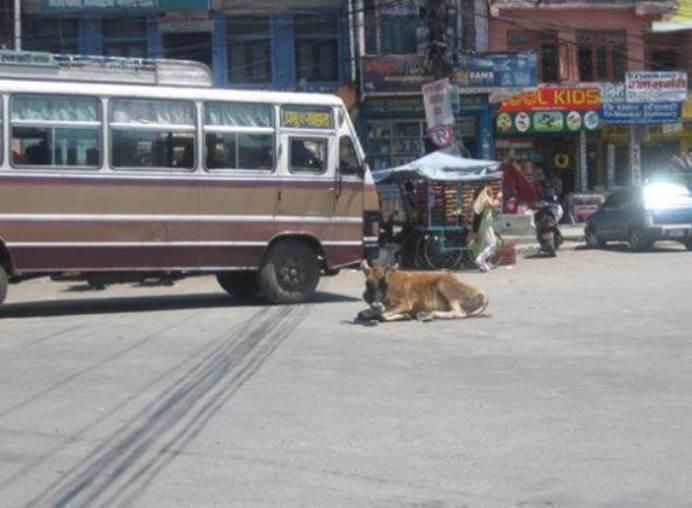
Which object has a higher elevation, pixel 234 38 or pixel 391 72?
pixel 234 38

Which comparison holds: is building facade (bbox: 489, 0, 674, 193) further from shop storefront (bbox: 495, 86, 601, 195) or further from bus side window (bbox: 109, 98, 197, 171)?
bus side window (bbox: 109, 98, 197, 171)

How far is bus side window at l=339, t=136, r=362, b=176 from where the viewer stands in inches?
675

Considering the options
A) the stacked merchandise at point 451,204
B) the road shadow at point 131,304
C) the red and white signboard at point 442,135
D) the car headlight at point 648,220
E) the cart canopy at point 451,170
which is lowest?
the road shadow at point 131,304

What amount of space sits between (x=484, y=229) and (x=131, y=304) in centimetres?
796

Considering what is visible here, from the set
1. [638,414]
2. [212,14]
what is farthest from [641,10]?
[638,414]

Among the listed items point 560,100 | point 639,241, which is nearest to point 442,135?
point 639,241

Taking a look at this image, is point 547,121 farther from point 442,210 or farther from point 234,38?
point 442,210

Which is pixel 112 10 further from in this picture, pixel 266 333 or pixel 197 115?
pixel 266 333

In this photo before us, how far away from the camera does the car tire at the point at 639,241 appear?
27.0m

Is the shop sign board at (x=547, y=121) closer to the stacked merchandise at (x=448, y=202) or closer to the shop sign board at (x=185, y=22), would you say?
the shop sign board at (x=185, y=22)

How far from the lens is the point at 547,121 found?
3462 centimetres

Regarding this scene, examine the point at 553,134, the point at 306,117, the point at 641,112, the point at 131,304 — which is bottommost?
the point at 131,304

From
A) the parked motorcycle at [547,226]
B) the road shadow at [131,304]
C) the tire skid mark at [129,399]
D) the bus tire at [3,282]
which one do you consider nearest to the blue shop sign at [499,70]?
the parked motorcycle at [547,226]

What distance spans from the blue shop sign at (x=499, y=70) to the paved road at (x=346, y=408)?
1574 centimetres
